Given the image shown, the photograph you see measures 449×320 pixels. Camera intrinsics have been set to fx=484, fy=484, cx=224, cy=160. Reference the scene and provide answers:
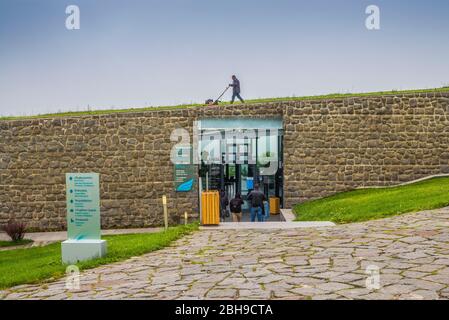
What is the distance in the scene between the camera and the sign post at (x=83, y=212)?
8703mm

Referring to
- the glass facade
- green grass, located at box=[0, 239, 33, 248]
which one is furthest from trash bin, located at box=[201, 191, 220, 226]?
green grass, located at box=[0, 239, 33, 248]

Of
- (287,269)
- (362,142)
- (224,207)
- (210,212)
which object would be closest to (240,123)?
(224,207)

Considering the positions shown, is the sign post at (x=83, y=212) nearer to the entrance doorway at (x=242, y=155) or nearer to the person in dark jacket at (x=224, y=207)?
the person in dark jacket at (x=224, y=207)

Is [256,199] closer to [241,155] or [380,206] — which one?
[380,206]

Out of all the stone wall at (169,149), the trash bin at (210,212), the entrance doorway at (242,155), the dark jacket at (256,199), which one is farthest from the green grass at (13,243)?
the trash bin at (210,212)

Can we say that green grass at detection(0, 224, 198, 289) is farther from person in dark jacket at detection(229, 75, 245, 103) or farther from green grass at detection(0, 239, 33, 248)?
person in dark jacket at detection(229, 75, 245, 103)

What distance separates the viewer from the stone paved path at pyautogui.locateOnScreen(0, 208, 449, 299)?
5676mm

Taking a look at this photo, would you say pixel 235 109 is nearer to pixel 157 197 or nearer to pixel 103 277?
pixel 157 197

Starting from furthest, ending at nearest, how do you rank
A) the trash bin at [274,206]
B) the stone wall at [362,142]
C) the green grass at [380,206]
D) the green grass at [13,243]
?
the trash bin at [274,206]
the stone wall at [362,142]
the green grass at [13,243]
the green grass at [380,206]

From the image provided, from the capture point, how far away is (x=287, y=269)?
271 inches

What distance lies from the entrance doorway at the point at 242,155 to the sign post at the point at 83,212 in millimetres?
11078

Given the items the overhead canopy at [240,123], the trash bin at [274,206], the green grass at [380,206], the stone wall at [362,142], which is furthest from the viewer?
the trash bin at [274,206]

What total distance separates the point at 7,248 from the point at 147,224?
5.43 metres
